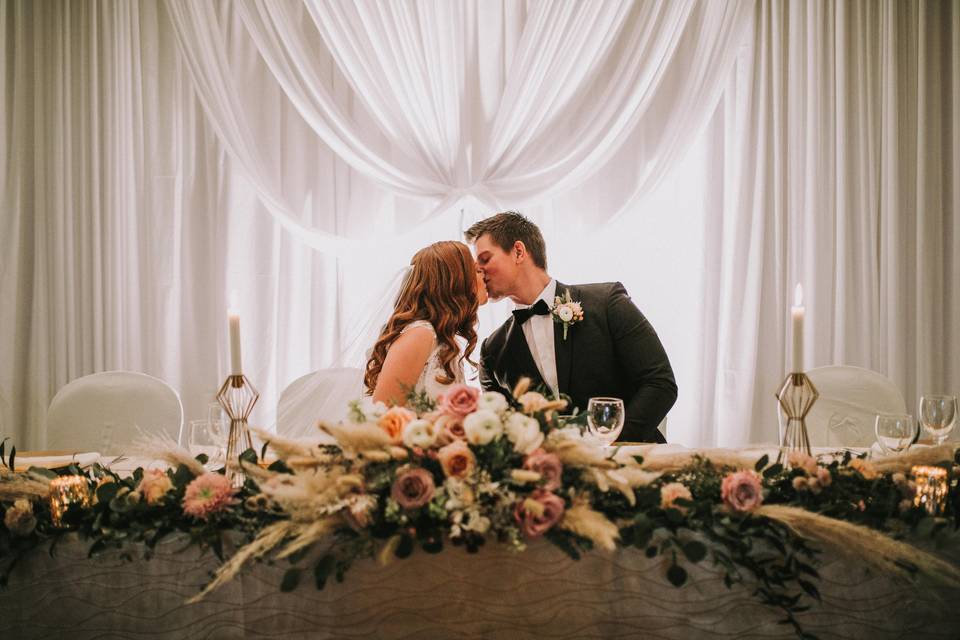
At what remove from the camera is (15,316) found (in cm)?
394

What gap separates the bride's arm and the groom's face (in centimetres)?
69

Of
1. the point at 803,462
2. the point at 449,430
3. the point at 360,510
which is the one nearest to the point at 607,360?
the point at 803,462

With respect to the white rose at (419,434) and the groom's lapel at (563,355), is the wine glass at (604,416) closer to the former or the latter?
the white rose at (419,434)

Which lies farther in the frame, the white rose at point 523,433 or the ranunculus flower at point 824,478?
the ranunculus flower at point 824,478

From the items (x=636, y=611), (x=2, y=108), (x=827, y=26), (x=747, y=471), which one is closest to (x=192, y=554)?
(x=636, y=611)

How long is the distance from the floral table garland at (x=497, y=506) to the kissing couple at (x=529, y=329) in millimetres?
1073

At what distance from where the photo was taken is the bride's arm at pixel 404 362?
237 cm

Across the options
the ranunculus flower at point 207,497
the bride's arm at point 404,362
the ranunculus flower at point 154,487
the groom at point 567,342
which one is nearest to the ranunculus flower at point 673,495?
the ranunculus flower at point 207,497

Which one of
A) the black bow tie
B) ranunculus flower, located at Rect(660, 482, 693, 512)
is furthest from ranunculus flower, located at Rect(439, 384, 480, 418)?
the black bow tie

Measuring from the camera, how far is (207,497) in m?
1.37

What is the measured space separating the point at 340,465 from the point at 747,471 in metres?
0.80

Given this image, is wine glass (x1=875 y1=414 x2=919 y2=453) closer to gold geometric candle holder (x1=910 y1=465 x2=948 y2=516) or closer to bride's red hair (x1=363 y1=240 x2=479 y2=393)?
gold geometric candle holder (x1=910 y1=465 x2=948 y2=516)

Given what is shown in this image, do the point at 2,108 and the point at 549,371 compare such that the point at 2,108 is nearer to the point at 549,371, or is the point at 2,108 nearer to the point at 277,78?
the point at 277,78

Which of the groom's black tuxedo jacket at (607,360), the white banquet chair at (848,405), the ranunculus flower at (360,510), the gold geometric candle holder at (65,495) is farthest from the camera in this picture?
the groom's black tuxedo jacket at (607,360)
